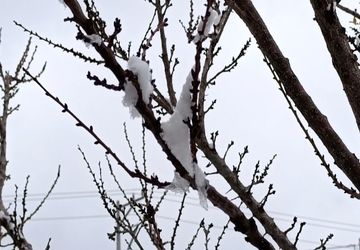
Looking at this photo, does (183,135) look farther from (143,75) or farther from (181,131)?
(143,75)

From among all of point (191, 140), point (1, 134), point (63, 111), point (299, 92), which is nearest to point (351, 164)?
point (299, 92)

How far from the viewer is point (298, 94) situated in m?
1.70

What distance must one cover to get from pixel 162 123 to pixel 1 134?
4.25m

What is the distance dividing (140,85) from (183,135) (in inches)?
8.8

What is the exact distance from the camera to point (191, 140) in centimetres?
122

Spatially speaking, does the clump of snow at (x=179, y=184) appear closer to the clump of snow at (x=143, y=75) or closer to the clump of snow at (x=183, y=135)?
the clump of snow at (x=183, y=135)

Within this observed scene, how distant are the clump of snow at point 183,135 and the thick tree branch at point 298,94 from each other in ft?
1.82

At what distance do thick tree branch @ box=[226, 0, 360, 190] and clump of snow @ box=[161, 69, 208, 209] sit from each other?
0.55m

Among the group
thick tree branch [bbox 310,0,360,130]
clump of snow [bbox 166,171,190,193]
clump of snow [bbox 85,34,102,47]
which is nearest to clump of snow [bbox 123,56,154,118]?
clump of snow [bbox 85,34,102,47]

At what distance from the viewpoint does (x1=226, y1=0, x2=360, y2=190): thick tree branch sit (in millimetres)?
1678

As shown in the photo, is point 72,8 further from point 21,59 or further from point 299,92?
point 21,59

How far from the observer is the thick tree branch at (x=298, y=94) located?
66.1 inches

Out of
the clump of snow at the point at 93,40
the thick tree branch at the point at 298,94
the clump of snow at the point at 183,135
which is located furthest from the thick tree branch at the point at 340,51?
the clump of snow at the point at 93,40

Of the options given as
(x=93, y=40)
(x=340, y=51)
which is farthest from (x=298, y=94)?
(x=93, y=40)
